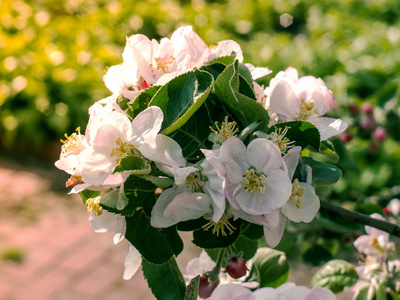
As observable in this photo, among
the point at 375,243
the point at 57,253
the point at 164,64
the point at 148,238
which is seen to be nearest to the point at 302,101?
the point at 164,64

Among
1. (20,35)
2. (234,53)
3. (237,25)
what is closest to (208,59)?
(234,53)

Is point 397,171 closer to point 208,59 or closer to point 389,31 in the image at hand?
point 389,31

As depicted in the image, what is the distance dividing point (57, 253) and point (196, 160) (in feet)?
9.93

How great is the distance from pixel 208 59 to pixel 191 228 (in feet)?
0.89

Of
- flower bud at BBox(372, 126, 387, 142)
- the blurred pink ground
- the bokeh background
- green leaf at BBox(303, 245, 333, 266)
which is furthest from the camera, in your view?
the bokeh background

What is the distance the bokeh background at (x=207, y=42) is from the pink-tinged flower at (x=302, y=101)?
137 centimetres

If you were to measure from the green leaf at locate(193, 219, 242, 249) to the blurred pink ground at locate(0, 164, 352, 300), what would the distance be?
246cm

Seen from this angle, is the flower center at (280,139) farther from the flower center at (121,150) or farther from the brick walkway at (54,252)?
the brick walkway at (54,252)

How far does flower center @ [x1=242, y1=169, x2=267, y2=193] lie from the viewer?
0.73 metres

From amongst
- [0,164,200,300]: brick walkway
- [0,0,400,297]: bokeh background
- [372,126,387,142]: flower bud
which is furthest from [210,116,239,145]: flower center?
[0,164,200,300]: brick walkway

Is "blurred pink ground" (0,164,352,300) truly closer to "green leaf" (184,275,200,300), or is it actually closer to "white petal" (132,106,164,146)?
"green leaf" (184,275,200,300)

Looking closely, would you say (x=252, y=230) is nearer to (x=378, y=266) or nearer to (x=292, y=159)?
(x=292, y=159)

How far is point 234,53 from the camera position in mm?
868

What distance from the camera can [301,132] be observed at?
792 mm
